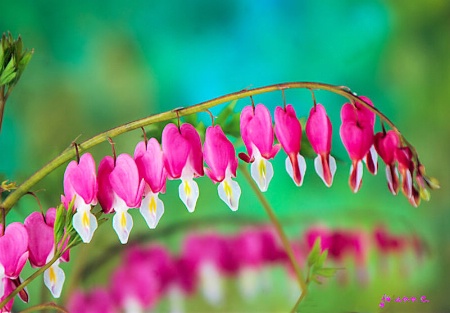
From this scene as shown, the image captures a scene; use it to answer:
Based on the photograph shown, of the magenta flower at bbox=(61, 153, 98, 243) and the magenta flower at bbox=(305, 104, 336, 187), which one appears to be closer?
the magenta flower at bbox=(61, 153, 98, 243)

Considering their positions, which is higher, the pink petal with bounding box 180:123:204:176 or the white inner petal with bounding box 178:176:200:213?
the pink petal with bounding box 180:123:204:176


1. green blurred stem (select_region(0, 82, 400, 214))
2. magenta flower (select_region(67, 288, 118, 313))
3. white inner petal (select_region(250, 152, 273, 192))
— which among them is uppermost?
green blurred stem (select_region(0, 82, 400, 214))

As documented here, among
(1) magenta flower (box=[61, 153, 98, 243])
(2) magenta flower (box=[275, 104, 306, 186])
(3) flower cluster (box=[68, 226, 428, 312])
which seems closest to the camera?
Result: (1) magenta flower (box=[61, 153, 98, 243])

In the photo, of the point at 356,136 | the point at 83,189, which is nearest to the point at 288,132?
the point at 356,136

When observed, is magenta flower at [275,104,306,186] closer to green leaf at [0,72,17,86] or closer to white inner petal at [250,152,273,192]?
white inner petal at [250,152,273,192]

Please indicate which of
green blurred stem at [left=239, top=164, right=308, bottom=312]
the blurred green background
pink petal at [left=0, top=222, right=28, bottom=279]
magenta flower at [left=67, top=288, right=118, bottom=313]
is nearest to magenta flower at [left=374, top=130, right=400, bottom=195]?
the blurred green background

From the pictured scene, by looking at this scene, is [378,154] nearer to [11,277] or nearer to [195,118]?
[195,118]

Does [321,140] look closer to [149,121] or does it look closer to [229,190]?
[229,190]

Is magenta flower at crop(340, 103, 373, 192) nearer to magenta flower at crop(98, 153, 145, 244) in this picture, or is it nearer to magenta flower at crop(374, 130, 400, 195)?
magenta flower at crop(374, 130, 400, 195)

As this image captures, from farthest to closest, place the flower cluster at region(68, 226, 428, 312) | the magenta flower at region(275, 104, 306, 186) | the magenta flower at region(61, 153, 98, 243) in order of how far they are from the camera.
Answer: the flower cluster at region(68, 226, 428, 312), the magenta flower at region(275, 104, 306, 186), the magenta flower at region(61, 153, 98, 243)
